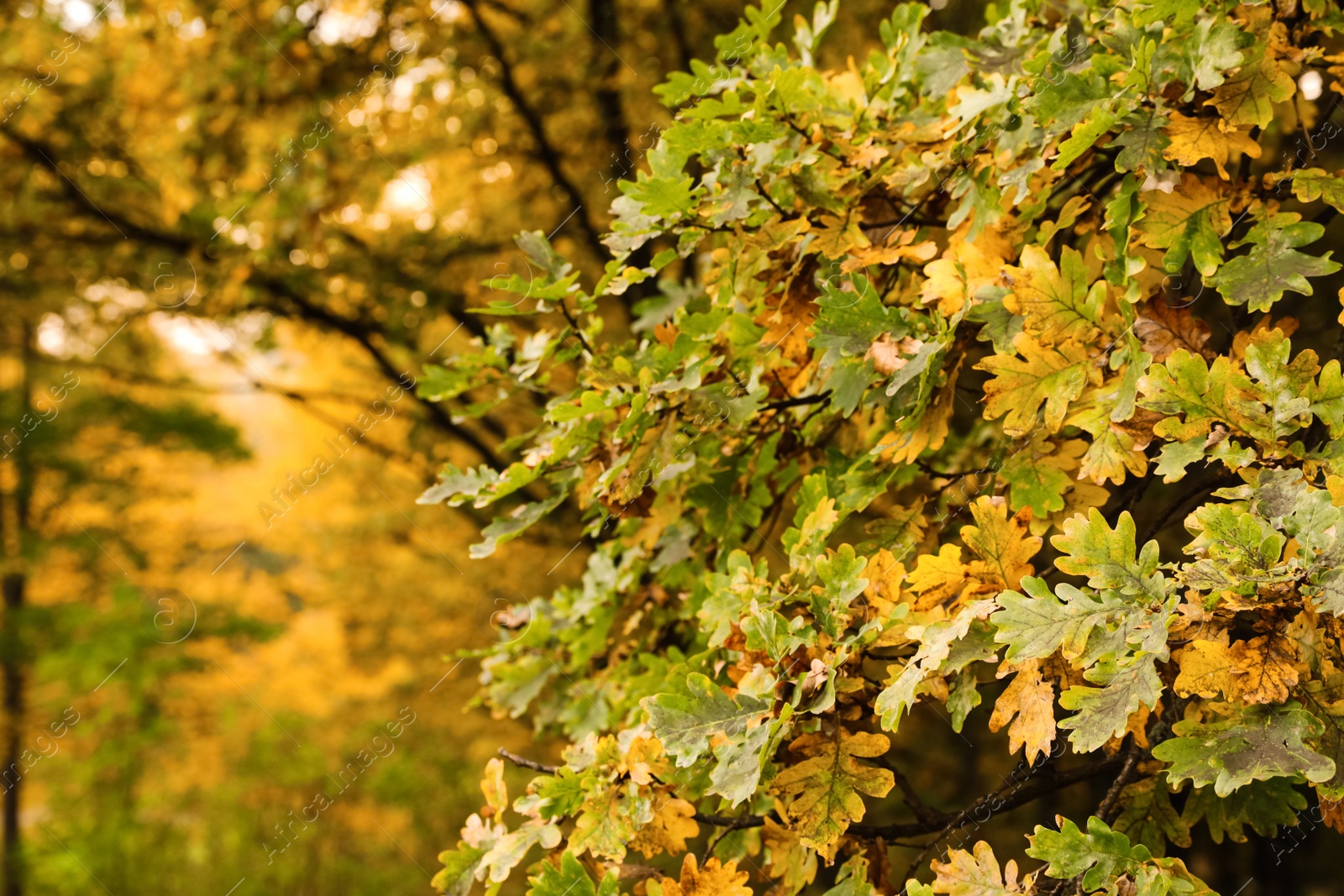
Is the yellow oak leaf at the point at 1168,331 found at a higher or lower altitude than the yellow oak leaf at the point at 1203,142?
lower

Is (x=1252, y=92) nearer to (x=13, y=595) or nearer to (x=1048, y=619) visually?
(x=1048, y=619)

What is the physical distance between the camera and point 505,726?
884cm

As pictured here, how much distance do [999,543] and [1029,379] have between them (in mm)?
243

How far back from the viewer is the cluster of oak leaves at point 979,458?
102cm

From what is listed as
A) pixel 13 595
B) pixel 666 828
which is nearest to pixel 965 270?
pixel 666 828

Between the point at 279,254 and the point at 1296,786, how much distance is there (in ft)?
17.3

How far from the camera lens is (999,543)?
4.05 feet

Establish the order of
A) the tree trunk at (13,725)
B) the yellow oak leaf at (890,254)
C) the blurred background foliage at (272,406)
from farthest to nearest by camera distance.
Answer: the tree trunk at (13,725) < the blurred background foliage at (272,406) < the yellow oak leaf at (890,254)

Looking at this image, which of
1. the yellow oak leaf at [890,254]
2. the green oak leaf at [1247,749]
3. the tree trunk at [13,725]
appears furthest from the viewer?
the tree trunk at [13,725]

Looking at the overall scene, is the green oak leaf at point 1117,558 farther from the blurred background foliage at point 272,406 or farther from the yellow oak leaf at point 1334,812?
the blurred background foliage at point 272,406

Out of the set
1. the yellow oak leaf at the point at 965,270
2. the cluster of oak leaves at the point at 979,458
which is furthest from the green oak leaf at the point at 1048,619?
the yellow oak leaf at the point at 965,270

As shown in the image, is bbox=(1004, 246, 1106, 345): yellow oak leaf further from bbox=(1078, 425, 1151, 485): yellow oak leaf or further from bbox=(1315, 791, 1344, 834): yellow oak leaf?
bbox=(1315, 791, 1344, 834): yellow oak leaf

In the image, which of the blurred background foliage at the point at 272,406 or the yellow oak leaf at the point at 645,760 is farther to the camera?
the blurred background foliage at the point at 272,406

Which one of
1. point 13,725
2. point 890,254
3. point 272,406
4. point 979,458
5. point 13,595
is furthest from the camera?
point 272,406
